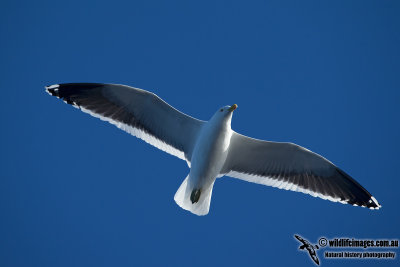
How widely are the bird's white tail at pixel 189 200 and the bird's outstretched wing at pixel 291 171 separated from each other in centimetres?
53

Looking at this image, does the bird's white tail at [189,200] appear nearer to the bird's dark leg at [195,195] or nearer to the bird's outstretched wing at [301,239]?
the bird's dark leg at [195,195]

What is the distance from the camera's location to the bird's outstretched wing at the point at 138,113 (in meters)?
6.97

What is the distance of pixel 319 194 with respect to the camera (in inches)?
281

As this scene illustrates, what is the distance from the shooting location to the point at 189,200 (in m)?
6.95

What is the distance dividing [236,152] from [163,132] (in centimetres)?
109

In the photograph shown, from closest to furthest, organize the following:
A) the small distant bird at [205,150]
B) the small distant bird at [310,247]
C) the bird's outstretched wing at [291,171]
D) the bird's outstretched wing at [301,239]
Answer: the small distant bird at [205,150] → the bird's outstretched wing at [291,171] → the small distant bird at [310,247] → the bird's outstretched wing at [301,239]

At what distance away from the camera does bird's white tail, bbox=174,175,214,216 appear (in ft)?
22.8

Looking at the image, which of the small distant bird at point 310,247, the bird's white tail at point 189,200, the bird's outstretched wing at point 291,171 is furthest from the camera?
the small distant bird at point 310,247

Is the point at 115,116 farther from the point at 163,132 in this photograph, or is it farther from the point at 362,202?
the point at 362,202

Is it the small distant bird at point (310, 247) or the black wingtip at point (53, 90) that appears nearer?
the black wingtip at point (53, 90)

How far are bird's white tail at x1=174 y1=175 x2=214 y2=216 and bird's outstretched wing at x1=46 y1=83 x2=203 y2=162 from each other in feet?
1.61

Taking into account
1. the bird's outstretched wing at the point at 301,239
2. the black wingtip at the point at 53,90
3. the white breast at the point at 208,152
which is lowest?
the bird's outstretched wing at the point at 301,239

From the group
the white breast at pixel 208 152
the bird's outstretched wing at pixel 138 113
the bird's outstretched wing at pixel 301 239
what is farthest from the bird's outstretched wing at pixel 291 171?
the bird's outstretched wing at pixel 301 239

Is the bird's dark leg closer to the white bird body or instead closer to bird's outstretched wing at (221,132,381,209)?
the white bird body
